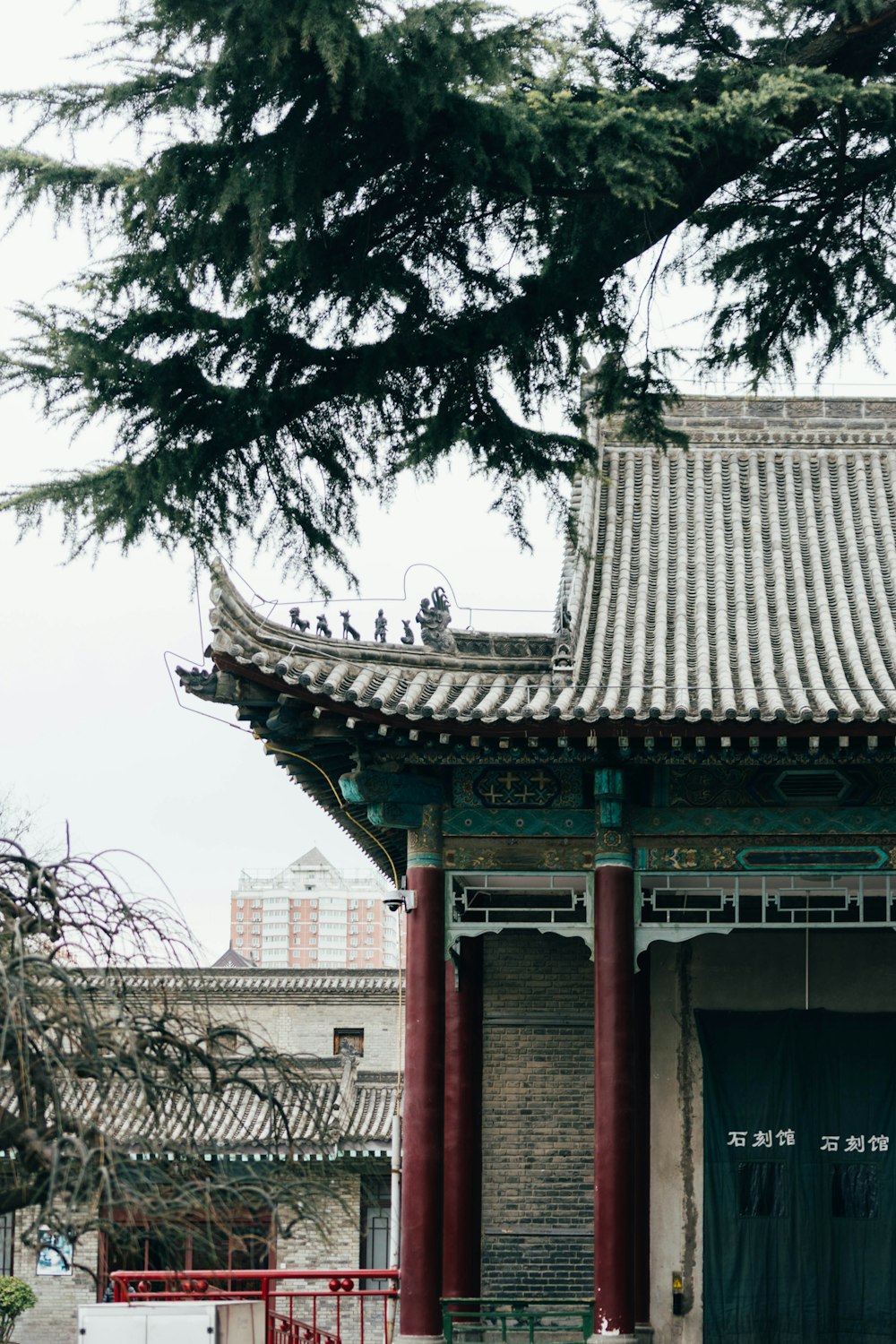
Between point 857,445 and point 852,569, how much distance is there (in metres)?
2.74

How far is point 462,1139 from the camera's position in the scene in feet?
46.5

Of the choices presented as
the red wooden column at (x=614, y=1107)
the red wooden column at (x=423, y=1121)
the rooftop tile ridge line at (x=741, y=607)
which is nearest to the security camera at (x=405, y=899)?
the red wooden column at (x=423, y=1121)

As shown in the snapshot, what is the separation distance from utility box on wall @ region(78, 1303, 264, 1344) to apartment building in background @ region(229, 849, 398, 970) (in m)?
147

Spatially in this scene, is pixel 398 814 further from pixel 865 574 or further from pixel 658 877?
pixel 865 574

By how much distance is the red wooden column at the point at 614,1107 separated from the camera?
11.7m

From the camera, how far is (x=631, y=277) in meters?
10.1

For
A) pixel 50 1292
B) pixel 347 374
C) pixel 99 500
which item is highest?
pixel 347 374

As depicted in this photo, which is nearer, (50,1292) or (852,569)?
(852,569)

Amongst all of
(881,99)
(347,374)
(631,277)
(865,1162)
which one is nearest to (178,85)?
(347,374)

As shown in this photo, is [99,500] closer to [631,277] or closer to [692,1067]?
[631,277]

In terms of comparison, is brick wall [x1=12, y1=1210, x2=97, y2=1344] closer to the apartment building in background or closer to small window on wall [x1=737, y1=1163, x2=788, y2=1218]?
small window on wall [x1=737, y1=1163, x2=788, y2=1218]

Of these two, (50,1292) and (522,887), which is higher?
(522,887)

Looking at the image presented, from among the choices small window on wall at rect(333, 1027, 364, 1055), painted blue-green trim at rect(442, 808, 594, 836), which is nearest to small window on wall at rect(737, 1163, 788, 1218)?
painted blue-green trim at rect(442, 808, 594, 836)

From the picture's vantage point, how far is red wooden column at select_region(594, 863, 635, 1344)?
11.7 m
